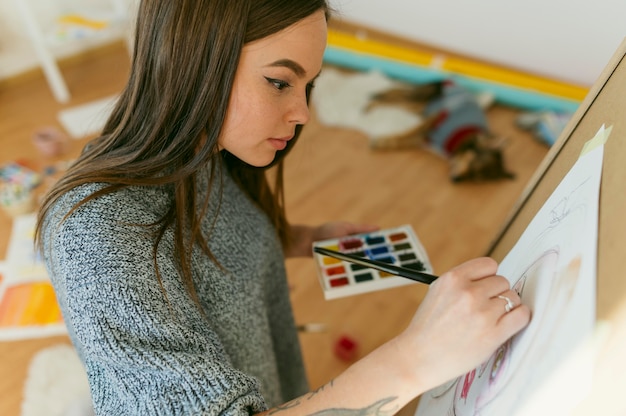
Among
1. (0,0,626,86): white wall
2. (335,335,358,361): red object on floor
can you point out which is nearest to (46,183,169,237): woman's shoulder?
(335,335,358,361): red object on floor

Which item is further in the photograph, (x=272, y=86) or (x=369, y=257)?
(x=369, y=257)

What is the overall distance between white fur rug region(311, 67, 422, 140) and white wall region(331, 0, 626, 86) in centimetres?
38

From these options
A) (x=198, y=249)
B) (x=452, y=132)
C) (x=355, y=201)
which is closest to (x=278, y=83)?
(x=198, y=249)

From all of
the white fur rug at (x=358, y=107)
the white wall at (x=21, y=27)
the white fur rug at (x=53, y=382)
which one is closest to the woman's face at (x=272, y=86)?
the white fur rug at (x=53, y=382)

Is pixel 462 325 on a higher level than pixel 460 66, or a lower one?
lower

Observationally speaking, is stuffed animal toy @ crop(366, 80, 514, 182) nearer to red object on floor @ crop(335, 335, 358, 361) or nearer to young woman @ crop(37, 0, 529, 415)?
red object on floor @ crop(335, 335, 358, 361)

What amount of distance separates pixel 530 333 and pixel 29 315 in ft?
4.16

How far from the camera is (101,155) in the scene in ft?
2.08

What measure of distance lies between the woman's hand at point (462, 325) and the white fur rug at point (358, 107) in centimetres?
183

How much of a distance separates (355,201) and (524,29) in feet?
4.28

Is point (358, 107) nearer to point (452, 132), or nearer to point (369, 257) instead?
point (452, 132)

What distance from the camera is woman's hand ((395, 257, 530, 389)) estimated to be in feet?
1.39

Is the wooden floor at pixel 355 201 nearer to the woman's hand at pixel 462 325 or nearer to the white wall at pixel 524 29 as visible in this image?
the white wall at pixel 524 29

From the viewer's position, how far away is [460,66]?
A: 8.20ft
